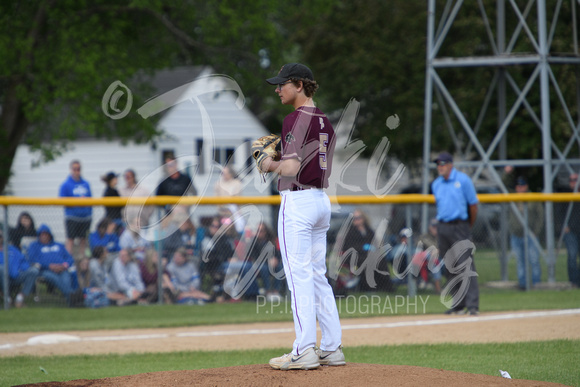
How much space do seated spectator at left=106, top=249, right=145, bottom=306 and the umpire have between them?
480 cm

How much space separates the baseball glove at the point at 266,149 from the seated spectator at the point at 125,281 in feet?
20.5

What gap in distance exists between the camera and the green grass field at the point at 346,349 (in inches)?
253

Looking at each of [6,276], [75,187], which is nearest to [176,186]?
[75,187]

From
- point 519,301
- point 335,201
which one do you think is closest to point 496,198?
point 519,301

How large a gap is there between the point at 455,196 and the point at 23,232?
6585 mm

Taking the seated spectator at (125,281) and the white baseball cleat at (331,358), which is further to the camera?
the seated spectator at (125,281)

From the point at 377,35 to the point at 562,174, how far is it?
11.3 meters

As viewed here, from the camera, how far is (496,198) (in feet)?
39.5

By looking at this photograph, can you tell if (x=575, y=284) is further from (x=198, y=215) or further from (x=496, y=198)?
(x=198, y=215)

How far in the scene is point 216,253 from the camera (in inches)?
441

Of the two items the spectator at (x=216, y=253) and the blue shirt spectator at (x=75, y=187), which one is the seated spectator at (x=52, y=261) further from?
the spectator at (x=216, y=253)

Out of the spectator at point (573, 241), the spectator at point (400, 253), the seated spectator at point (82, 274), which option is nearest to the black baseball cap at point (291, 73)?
the seated spectator at point (82, 274)

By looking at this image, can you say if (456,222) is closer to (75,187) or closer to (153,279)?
(153,279)

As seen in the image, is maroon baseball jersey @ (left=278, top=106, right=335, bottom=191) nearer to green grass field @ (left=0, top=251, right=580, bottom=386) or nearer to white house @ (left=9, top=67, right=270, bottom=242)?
green grass field @ (left=0, top=251, right=580, bottom=386)
